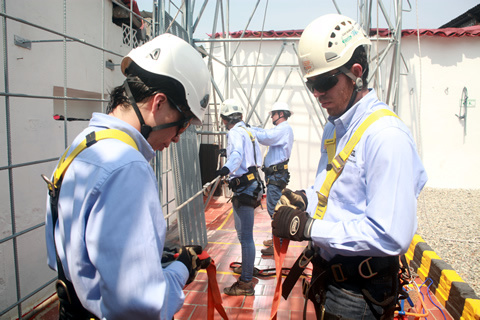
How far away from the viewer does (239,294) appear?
3.72 meters

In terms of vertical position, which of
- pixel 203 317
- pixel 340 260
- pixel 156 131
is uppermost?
pixel 156 131

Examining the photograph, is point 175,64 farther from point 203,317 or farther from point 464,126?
point 464,126

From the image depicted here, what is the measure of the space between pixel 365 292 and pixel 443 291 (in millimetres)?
2594

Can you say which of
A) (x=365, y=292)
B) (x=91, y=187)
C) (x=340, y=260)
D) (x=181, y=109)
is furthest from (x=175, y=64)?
(x=365, y=292)

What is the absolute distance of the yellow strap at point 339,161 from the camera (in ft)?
5.31

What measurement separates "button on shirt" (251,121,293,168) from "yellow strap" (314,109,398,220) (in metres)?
3.44

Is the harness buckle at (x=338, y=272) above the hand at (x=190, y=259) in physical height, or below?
below

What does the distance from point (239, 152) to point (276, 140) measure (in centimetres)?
152

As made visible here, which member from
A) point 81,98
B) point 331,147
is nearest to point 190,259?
point 331,147

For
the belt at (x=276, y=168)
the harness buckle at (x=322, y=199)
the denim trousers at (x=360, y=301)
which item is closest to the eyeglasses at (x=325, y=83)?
the harness buckle at (x=322, y=199)

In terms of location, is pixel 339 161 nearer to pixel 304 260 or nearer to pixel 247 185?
pixel 304 260

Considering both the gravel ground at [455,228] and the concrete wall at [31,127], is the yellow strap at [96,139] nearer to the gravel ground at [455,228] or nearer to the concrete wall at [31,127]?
the concrete wall at [31,127]

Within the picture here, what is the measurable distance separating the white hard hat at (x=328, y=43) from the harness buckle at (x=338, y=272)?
103 cm

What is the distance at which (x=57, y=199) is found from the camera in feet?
3.97
